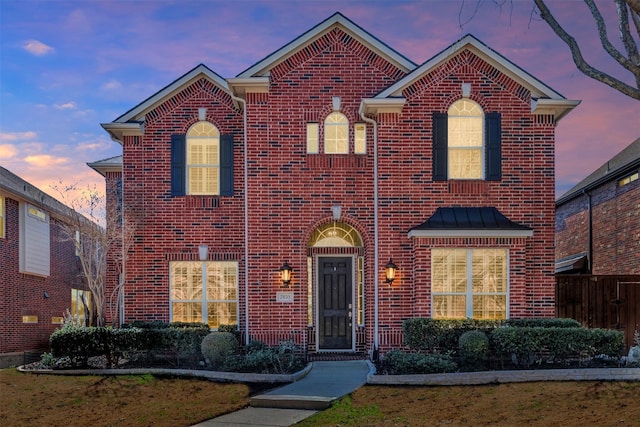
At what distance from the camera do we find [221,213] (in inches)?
626

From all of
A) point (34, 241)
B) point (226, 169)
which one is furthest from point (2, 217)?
point (226, 169)

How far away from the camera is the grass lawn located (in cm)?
924

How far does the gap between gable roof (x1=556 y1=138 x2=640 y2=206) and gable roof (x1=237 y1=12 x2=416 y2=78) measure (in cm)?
792

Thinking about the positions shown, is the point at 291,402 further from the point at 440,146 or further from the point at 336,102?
the point at 336,102

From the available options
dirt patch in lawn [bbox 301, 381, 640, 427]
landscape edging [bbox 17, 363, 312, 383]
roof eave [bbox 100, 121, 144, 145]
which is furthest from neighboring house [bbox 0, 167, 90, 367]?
→ dirt patch in lawn [bbox 301, 381, 640, 427]

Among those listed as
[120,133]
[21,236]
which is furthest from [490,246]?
[21,236]

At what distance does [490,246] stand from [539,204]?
1761 millimetres

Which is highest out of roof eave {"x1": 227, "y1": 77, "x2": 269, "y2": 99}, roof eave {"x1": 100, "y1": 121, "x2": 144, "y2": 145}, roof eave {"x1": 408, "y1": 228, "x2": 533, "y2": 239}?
roof eave {"x1": 227, "y1": 77, "x2": 269, "y2": 99}

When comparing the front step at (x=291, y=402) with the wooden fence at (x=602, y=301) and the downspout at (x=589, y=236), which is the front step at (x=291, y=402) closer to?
the wooden fence at (x=602, y=301)

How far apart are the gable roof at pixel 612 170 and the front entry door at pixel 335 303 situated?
9.47m

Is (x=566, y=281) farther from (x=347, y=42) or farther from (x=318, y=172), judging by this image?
(x=347, y=42)

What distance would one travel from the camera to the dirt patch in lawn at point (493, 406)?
357 inches

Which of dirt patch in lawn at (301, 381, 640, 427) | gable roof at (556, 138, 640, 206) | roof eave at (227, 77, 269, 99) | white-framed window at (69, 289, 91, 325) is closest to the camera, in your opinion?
dirt patch in lawn at (301, 381, 640, 427)

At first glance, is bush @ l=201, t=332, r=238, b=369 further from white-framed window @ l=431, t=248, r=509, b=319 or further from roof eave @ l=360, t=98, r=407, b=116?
roof eave @ l=360, t=98, r=407, b=116
